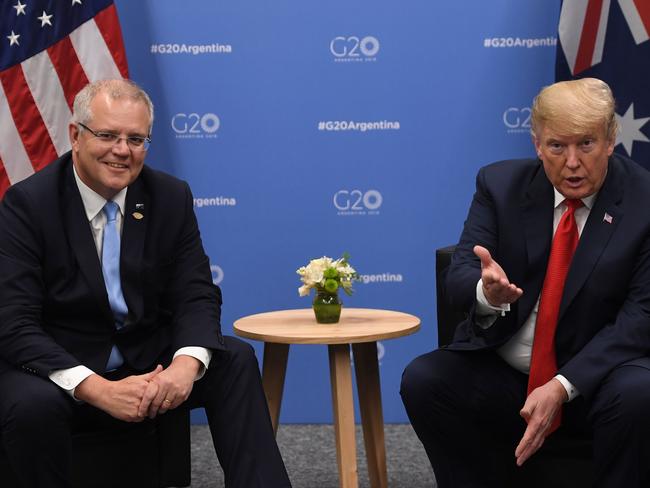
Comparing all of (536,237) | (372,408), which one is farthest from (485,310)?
(372,408)

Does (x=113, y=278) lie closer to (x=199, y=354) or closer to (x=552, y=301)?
(x=199, y=354)

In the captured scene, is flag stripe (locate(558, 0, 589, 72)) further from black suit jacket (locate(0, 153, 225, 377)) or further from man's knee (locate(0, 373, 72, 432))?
man's knee (locate(0, 373, 72, 432))

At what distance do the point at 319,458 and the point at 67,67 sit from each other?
1.87 metres

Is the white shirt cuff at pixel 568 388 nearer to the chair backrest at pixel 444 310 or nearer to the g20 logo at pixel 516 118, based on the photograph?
the chair backrest at pixel 444 310

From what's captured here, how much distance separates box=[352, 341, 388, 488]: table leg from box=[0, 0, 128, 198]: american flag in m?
1.52

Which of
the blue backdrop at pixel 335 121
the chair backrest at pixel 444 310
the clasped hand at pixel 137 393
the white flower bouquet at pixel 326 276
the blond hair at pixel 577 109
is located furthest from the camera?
the blue backdrop at pixel 335 121

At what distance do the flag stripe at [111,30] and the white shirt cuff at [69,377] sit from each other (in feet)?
5.85

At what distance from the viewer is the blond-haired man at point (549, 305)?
8.54 ft

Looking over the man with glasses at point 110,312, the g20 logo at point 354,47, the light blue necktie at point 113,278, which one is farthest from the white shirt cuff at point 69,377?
the g20 logo at point 354,47

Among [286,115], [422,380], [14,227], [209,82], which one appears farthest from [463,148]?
[14,227]

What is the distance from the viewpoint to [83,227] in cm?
283

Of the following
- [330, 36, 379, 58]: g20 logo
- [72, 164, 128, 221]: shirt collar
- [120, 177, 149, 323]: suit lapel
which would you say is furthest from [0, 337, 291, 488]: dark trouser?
[330, 36, 379, 58]: g20 logo

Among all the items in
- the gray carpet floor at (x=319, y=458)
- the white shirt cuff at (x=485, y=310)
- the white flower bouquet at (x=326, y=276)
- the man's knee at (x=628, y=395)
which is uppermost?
the white flower bouquet at (x=326, y=276)

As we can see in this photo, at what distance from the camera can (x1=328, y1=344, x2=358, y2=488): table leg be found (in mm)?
3219
